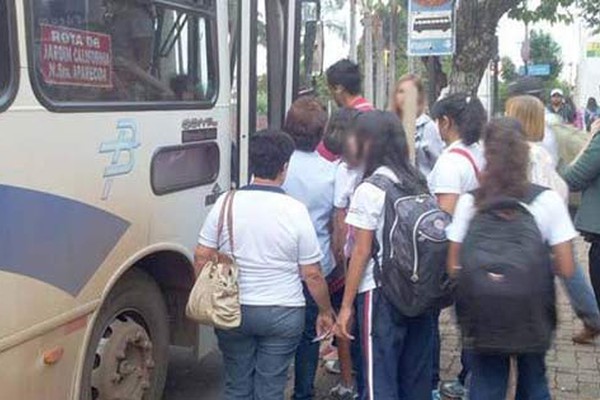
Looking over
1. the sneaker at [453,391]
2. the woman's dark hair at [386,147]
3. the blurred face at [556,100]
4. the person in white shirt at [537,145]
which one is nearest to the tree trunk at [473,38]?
the blurred face at [556,100]

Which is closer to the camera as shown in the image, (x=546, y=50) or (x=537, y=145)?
(x=537, y=145)

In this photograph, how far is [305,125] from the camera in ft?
15.6

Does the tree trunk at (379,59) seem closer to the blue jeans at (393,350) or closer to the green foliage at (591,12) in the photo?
the green foliage at (591,12)

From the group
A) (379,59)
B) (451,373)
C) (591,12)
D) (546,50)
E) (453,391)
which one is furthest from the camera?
(546,50)

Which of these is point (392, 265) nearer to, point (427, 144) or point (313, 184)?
point (313, 184)

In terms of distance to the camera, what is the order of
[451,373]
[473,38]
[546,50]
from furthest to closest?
[546,50] → [473,38] → [451,373]

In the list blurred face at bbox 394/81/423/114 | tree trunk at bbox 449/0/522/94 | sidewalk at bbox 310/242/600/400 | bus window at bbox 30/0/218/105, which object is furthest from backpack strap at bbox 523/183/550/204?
tree trunk at bbox 449/0/522/94

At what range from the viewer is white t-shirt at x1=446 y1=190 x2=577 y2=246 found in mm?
3576

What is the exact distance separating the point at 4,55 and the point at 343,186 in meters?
1.92

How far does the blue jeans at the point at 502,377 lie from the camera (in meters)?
3.68

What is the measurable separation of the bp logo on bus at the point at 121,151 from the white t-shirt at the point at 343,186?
1.08 metres

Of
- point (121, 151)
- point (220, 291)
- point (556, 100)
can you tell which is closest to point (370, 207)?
point (220, 291)

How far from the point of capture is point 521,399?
12.8 feet

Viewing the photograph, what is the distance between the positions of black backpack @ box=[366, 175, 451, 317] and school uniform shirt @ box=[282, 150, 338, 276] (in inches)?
33.8
